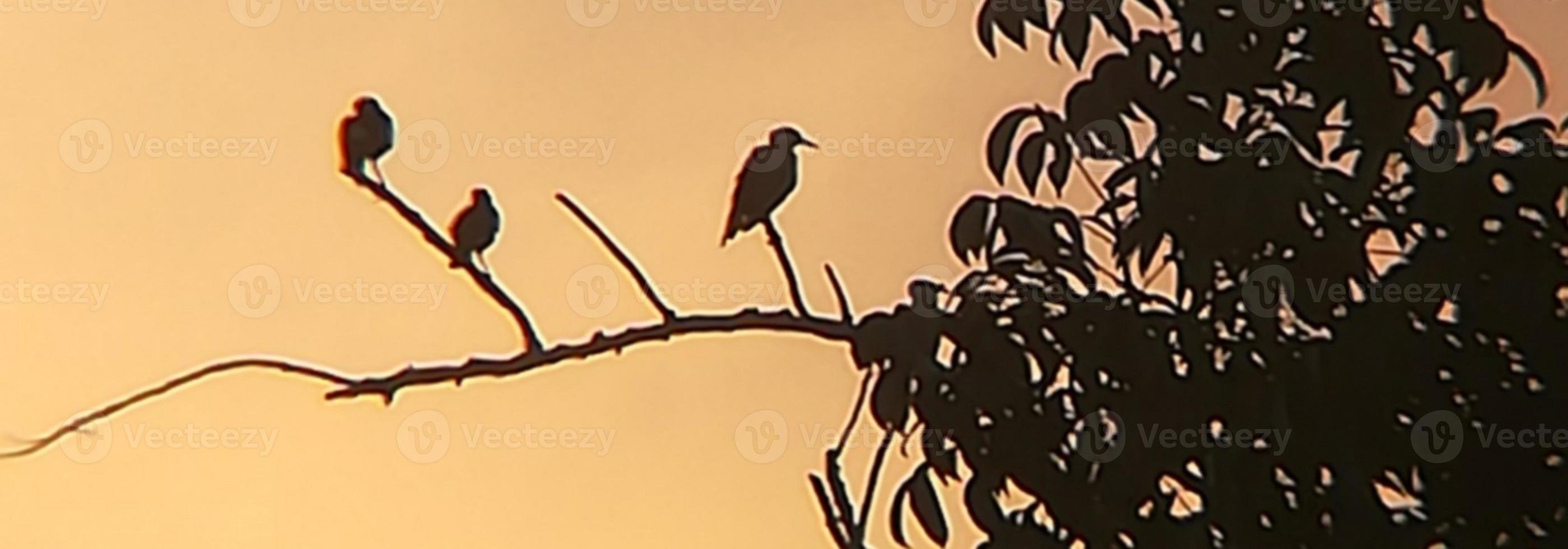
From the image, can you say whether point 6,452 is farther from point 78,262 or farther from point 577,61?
point 577,61

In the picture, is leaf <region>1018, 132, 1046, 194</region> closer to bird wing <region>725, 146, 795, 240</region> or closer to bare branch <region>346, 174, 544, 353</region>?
bird wing <region>725, 146, 795, 240</region>

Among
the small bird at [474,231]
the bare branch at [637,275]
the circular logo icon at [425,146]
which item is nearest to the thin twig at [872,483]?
the bare branch at [637,275]

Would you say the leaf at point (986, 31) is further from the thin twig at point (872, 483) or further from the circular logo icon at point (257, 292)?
the circular logo icon at point (257, 292)

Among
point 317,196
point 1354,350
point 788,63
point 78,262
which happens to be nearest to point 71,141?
point 78,262

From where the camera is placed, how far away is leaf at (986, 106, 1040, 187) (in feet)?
2.34

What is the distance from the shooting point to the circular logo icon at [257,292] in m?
1.08

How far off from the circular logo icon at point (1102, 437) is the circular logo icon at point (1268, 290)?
0.09 metres

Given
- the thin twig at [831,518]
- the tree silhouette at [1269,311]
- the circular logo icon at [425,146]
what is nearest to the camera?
the tree silhouette at [1269,311]

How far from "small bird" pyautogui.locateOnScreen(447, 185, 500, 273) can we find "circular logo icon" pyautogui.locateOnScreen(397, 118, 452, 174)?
27cm

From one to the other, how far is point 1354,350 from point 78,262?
99cm

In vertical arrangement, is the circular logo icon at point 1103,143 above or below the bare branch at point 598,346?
above

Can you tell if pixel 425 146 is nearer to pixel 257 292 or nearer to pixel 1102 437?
pixel 257 292

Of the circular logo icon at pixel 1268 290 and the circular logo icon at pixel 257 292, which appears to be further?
the circular logo icon at pixel 257 292

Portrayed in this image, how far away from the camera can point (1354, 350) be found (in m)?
0.67
